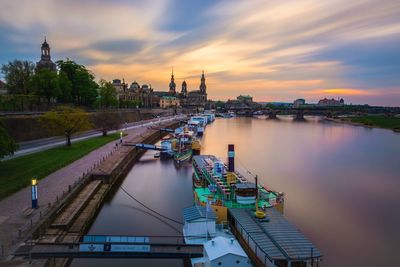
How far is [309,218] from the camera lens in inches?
998

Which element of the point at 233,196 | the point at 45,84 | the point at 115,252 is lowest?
the point at 115,252

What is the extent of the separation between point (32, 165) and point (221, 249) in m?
22.3

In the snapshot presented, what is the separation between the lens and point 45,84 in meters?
64.3

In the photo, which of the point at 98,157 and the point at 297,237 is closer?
the point at 297,237

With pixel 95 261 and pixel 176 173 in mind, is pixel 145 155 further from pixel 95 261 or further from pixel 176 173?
pixel 95 261

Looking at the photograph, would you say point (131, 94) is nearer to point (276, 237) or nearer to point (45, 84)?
point (45, 84)

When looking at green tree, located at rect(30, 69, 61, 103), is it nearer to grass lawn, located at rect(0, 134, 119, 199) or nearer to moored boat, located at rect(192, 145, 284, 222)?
grass lawn, located at rect(0, 134, 119, 199)

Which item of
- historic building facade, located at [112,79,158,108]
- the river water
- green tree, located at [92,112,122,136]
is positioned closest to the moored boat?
the river water

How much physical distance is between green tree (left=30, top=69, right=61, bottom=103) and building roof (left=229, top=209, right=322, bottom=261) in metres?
53.1

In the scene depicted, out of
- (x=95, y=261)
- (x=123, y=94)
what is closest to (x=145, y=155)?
(x=95, y=261)

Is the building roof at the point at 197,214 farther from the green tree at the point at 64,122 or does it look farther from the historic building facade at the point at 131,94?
the historic building facade at the point at 131,94

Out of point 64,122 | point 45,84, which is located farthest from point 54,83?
point 64,122

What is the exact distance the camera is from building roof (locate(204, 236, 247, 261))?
14187 mm

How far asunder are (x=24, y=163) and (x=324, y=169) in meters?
32.8
